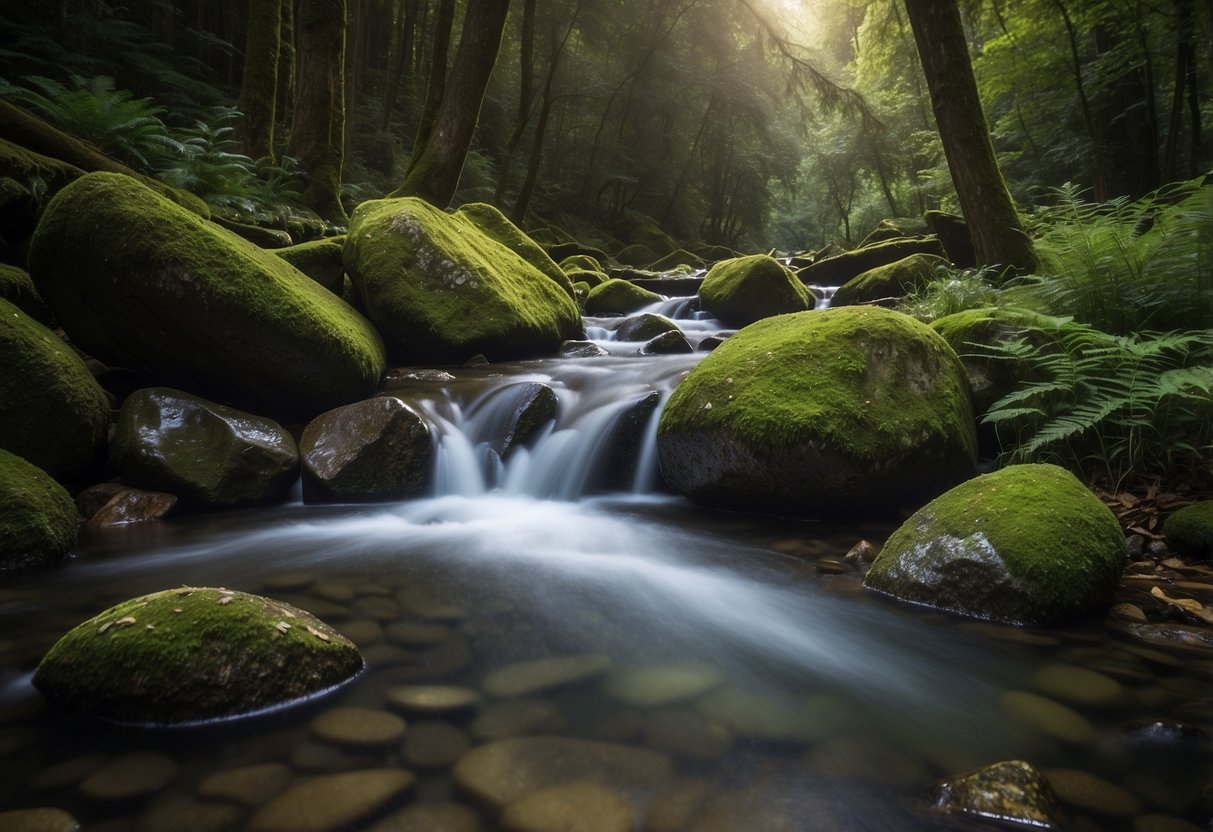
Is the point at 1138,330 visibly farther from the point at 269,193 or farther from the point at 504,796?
the point at 269,193

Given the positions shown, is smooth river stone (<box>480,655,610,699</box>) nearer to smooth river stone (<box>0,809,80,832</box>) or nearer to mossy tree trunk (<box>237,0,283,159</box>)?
smooth river stone (<box>0,809,80,832</box>)

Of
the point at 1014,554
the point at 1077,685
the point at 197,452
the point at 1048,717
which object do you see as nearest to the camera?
the point at 1048,717

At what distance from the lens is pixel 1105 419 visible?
440 cm

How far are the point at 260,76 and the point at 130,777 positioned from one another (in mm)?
12985

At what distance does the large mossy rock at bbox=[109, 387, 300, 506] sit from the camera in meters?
4.62

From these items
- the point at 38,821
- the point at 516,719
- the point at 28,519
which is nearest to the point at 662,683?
the point at 516,719

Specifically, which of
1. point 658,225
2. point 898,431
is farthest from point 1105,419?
point 658,225

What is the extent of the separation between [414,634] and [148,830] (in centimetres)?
123

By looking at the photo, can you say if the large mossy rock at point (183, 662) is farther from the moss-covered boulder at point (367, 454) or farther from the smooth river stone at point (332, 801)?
the moss-covered boulder at point (367, 454)

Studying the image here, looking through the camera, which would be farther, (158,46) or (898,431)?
(158,46)

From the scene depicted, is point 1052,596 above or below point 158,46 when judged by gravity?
below

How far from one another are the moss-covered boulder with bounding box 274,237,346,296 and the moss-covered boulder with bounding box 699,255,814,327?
6.00 metres

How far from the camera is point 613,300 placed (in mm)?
Answer: 12867

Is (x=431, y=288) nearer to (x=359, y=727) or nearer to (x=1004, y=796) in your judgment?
(x=359, y=727)
